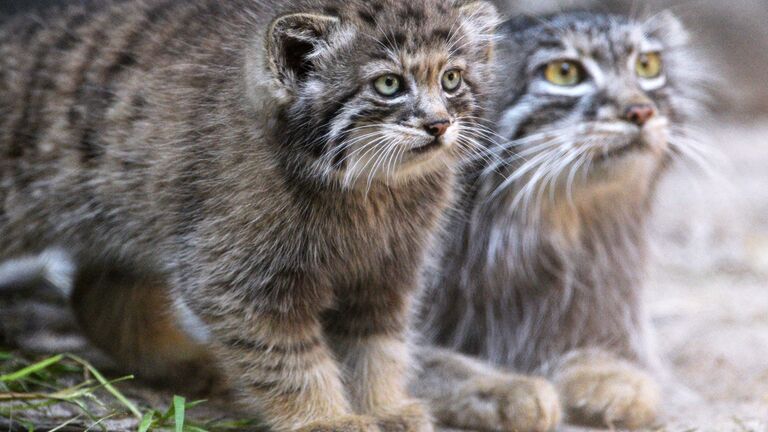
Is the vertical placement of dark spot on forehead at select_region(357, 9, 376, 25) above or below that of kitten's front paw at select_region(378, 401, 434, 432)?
above

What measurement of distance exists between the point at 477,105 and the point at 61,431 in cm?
151

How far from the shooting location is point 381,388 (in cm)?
305

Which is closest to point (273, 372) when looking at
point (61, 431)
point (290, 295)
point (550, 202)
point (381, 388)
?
point (290, 295)

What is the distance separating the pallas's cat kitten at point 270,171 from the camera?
2617mm

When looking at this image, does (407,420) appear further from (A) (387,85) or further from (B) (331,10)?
(B) (331,10)

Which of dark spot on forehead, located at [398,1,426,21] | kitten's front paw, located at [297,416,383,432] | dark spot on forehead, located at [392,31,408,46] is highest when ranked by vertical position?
dark spot on forehead, located at [398,1,426,21]

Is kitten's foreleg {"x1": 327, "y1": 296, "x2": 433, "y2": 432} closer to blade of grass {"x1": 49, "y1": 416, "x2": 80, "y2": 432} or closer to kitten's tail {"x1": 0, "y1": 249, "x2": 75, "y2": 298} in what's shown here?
blade of grass {"x1": 49, "y1": 416, "x2": 80, "y2": 432}

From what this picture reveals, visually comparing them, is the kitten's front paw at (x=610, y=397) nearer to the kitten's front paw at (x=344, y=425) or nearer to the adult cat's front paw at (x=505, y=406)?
the adult cat's front paw at (x=505, y=406)

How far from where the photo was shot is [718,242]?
5730 millimetres

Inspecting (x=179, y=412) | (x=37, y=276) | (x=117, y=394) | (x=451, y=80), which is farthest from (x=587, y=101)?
(x=37, y=276)

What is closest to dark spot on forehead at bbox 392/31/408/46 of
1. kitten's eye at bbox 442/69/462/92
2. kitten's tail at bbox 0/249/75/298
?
kitten's eye at bbox 442/69/462/92

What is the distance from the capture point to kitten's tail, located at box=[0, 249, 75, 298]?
3848 millimetres

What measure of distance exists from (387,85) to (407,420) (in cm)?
100

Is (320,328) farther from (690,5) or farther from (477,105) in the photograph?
(690,5)
